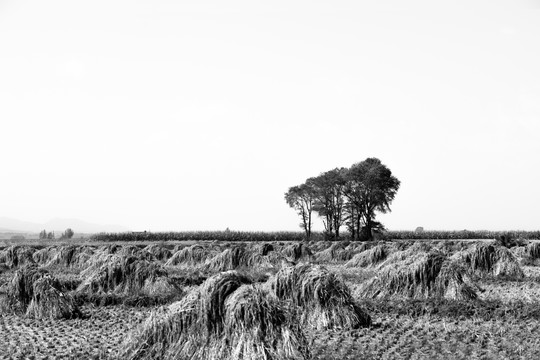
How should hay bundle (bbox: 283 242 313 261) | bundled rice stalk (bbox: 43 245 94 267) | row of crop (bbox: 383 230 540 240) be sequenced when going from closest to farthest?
1. bundled rice stalk (bbox: 43 245 94 267)
2. hay bundle (bbox: 283 242 313 261)
3. row of crop (bbox: 383 230 540 240)

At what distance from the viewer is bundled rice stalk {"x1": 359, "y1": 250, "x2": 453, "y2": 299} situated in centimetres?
2005

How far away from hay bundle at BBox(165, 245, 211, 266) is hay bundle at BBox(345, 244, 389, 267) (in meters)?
9.19

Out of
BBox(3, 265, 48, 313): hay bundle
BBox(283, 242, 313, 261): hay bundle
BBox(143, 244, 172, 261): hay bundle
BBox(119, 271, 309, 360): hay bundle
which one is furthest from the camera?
BBox(143, 244, 172, 261): hay bundle

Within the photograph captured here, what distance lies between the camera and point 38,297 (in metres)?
18.1

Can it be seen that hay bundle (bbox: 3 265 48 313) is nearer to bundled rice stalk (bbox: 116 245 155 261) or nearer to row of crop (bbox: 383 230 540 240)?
bundled rice stalk (bbox: 116 245 155 261)

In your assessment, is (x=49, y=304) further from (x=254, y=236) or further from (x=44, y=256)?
(x=254, y=236)

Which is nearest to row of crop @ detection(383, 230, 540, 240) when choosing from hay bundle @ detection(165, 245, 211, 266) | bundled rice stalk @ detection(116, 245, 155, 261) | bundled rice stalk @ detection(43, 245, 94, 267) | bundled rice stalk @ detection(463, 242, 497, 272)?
hay bundle @ detection(165, 245, 211, 266)

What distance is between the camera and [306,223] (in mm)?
100750

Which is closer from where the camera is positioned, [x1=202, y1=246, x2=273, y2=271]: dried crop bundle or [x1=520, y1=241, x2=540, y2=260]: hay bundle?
[x1=202, y1=246, x2=273, y2=271]: dried crop bundle

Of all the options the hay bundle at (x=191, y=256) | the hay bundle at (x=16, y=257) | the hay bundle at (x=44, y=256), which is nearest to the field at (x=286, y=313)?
the hay bundle at (x=191, y=256)

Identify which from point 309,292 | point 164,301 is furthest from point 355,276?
point 309,292

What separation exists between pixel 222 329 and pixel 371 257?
79.2 feet

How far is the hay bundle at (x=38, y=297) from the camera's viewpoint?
57.8 feet

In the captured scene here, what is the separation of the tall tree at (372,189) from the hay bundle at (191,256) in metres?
51.8
